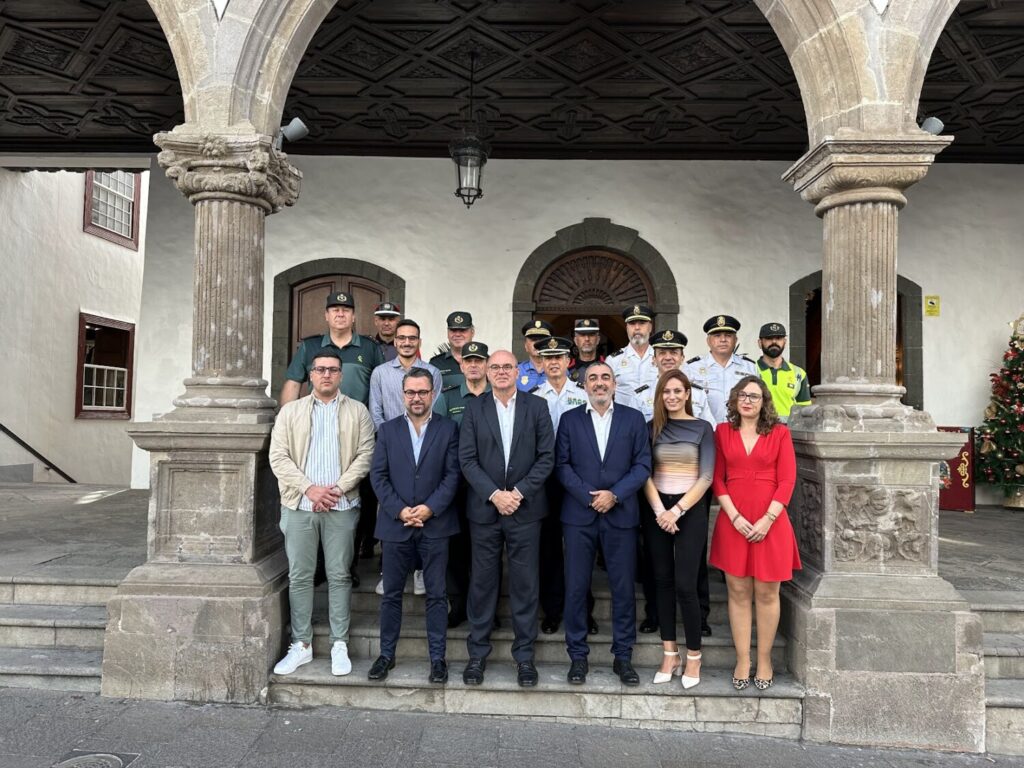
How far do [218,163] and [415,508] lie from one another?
88.7 inches

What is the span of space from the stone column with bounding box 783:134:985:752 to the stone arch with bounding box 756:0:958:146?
0.19 m

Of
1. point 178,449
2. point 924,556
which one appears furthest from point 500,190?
point 924,556

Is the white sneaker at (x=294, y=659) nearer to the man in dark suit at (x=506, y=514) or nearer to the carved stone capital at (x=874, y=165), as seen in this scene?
the man in dark suit at (x=506, y=514)

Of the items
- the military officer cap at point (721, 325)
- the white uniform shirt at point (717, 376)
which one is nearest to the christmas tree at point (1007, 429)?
the white uniform shirt at point (717, 376)

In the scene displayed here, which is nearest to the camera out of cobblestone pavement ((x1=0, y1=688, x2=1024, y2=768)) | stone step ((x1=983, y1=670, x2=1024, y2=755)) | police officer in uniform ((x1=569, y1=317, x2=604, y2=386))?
cobblestone pavement ((x1=0, y1=688, x2=1024, y2=768))

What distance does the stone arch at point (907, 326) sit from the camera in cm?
805

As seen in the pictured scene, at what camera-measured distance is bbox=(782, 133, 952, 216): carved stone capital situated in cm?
390

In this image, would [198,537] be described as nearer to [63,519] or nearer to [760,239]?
[63,519]

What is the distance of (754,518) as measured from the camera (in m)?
3.69

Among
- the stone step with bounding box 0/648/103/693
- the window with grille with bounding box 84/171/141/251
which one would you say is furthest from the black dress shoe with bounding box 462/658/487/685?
the window with grille with bounding box 84/171/141/251

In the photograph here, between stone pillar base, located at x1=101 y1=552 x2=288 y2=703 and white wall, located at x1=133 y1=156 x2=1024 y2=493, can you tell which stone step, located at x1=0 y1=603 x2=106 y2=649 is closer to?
stone pillar base, located at x1=101 y1=552 x2=288 y2=703

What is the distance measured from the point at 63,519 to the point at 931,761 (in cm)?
702

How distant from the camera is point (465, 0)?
5488 millimetres

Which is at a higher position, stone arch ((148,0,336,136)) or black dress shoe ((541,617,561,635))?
stone arch ((148,0,336,136))
